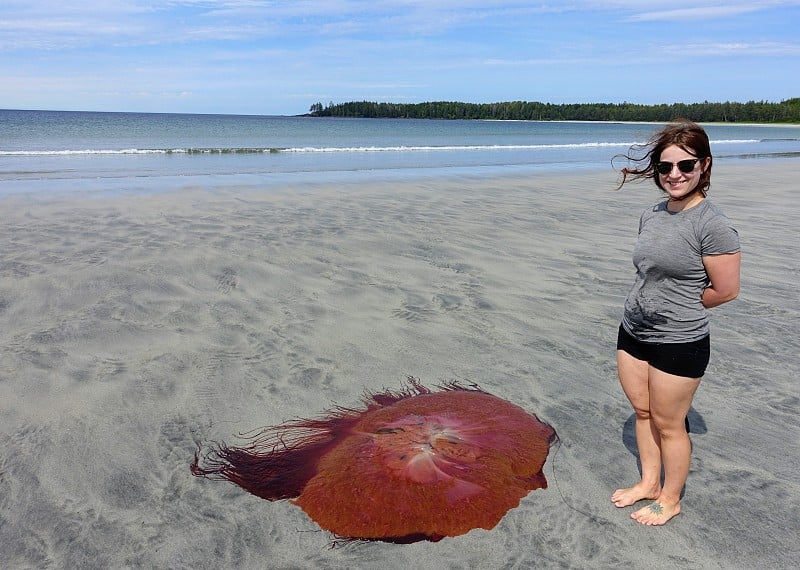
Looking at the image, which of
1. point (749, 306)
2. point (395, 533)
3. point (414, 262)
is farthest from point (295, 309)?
point (749, 306)

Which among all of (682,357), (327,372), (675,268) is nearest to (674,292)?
(675,268)

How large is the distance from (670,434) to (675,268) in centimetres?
83

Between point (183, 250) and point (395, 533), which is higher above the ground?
point (183, 250)

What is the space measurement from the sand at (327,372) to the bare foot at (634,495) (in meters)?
0.08

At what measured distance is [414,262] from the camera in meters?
7.65

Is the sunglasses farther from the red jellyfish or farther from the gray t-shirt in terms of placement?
the red jellyfish

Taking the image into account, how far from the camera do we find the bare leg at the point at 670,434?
8.95 ft

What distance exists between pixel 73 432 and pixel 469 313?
139 inches

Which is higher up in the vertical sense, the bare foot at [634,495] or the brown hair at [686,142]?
the brown hair at [686,142]

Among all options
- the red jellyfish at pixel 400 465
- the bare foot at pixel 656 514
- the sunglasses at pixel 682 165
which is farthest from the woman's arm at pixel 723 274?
the red jellyfish at pixel 400 465

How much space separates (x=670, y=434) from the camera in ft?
9.38

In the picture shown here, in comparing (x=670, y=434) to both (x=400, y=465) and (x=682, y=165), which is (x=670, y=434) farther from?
(x=400, y=465)

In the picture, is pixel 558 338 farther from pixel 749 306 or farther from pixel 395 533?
pixel 395 533

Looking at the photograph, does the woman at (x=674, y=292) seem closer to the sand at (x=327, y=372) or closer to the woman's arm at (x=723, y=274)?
the woman's arm at (x=723, y=274)
